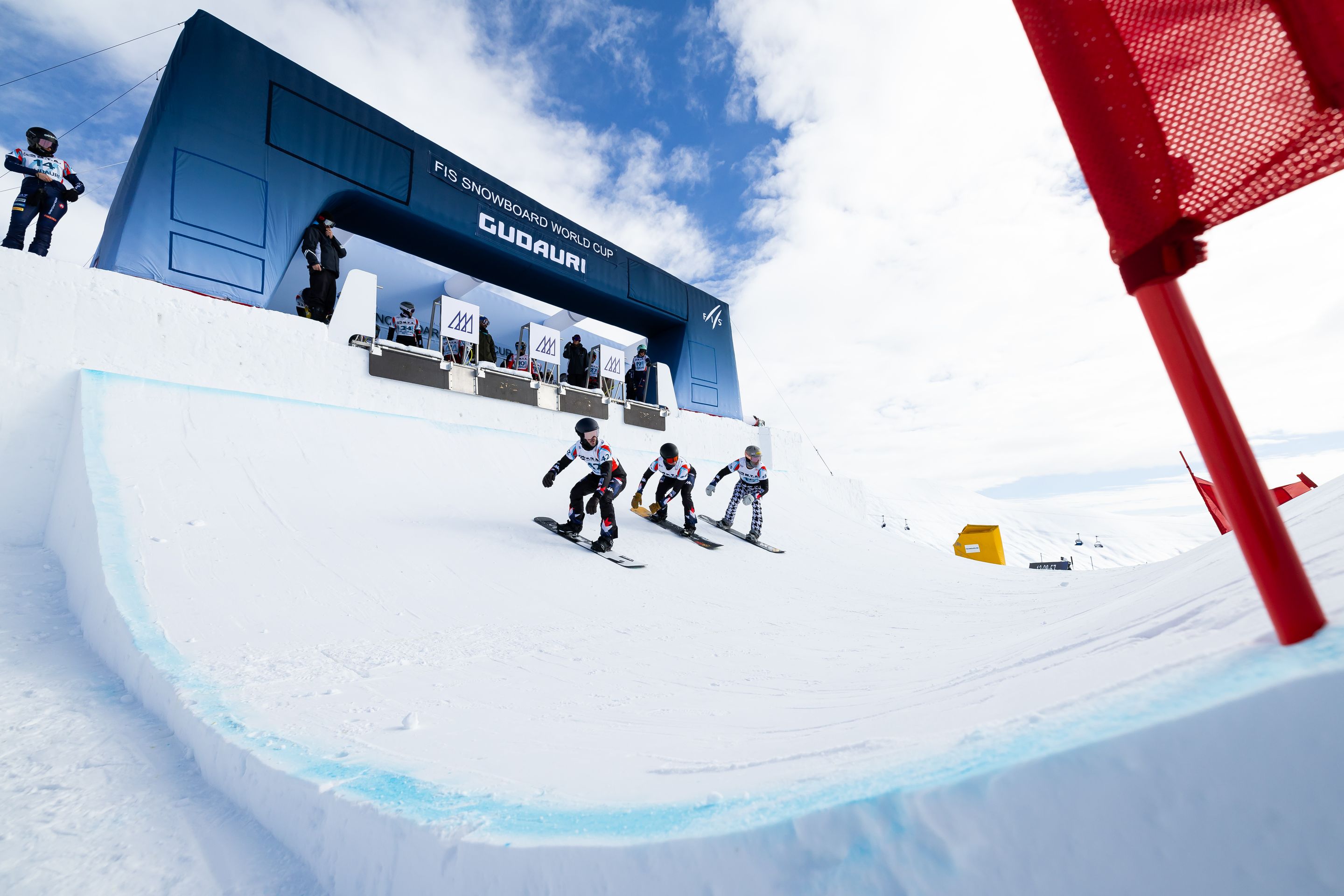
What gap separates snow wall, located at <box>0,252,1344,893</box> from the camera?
1.98 ft

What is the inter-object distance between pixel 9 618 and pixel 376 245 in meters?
13.3

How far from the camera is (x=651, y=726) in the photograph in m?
2.10

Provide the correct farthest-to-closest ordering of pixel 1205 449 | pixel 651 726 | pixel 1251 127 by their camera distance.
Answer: pixel 651 726 < pixel 1251 127 < pixel 1205 449

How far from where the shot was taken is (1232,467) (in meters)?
0.77

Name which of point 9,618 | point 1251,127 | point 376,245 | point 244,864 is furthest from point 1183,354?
point 376,245

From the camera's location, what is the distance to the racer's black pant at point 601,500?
237 inches

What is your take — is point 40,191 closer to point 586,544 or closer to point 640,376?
point 586,544

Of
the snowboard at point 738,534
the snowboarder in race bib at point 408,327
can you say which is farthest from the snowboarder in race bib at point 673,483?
the snowboarder in race bib at point 408,327

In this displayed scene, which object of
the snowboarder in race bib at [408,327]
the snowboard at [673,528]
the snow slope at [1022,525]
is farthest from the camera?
the snow slope at [1022,525]

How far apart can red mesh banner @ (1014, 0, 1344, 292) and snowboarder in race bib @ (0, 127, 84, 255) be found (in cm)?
892

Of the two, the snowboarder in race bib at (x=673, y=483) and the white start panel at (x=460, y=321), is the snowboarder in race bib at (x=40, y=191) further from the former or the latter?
the snowboarder in race bib at (x=673, y=483)

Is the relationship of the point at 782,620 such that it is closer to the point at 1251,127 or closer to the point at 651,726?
the point at 651,726

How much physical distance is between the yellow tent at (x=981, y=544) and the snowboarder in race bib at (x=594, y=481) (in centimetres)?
844

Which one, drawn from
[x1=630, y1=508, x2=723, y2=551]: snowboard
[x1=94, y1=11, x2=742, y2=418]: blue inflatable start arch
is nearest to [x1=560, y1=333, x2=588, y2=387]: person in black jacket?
[x1=94, y1=11, x2=742, y2=418]: blue inflatable start arch
